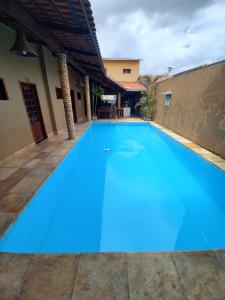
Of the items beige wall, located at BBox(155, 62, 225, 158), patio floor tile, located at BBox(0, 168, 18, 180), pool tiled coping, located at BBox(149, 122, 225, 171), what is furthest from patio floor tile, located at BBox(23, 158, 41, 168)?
beige wall, located at BBox(155, 62, 225, 158)

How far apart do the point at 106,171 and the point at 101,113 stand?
10151 millimetres

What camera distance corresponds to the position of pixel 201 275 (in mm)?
1574

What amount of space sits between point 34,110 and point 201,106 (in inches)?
268

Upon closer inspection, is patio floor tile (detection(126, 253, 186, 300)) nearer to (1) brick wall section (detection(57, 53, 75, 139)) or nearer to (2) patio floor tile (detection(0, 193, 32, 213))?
(2) patio floor tile (detection(0, 193, 32, 213))

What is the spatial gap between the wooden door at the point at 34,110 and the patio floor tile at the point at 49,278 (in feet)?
16.8

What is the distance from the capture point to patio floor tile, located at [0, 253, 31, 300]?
1.45 meters

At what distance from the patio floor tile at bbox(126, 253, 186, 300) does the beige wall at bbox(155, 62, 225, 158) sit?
14.6 ft

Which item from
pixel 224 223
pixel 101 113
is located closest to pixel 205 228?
pixel 224 223

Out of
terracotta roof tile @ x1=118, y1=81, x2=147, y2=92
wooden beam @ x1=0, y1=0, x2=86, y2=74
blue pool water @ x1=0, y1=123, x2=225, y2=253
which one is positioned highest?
wooden beam @ x1=0, y1=0, x2=86, y2=74

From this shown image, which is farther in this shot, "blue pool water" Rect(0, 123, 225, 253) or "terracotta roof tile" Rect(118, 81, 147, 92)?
"terracotta roof tile" Rect(118, 81, 147, 92)

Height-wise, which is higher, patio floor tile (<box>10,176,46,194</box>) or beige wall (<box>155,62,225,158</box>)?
beige wall (<box>155,62,225,158</box>)

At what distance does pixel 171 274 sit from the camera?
1589 mm

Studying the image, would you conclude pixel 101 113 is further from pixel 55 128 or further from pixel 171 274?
pixel 171 274

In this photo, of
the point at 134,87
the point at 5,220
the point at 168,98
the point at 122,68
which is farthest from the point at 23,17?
the point at 122,68
